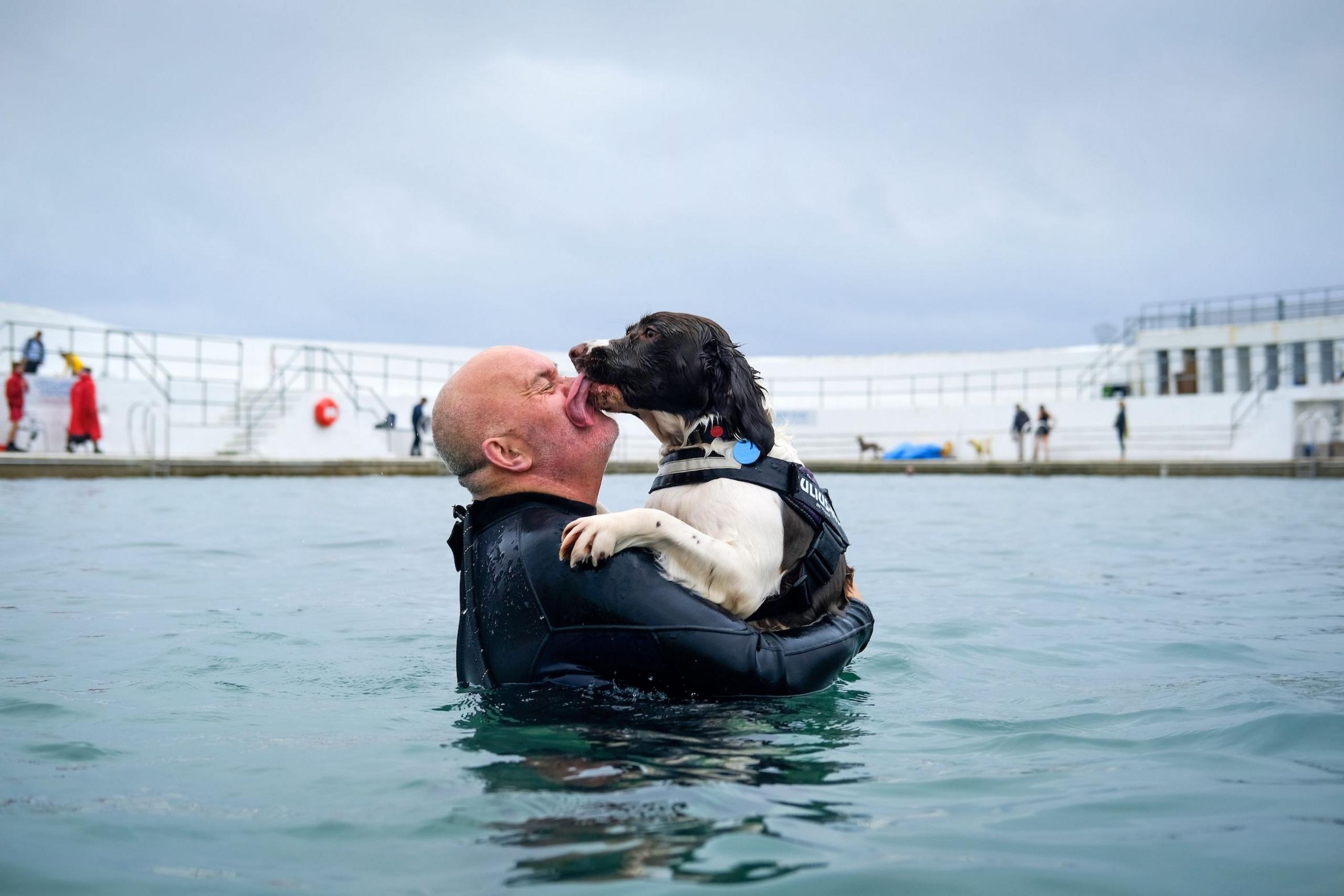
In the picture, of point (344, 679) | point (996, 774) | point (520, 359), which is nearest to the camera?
point (996, 774)

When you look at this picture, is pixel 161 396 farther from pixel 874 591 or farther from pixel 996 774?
pixel 996 774

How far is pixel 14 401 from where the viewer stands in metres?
24.9

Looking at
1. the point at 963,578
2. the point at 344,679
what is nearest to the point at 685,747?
the point at 344,679

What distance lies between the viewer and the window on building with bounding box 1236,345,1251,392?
1734 inches

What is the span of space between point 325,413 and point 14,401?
→ 802 centimetres

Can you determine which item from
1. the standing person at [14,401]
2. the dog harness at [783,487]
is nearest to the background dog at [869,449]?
the standing person at [14,401]

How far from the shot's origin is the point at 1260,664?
5078 millimetres

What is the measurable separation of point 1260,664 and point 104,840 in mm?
4550

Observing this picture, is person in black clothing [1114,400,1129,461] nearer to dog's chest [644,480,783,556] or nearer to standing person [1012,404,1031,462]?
standing person [1012,404,1031,462]

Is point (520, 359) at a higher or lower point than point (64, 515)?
higher

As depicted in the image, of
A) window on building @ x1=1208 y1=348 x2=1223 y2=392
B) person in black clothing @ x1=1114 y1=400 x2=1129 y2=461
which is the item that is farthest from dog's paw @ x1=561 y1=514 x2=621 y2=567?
window on building @ x1=1208 y1=348 x2=1223 y2=392

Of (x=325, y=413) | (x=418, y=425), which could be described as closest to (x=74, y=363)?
(x=325, y=413)

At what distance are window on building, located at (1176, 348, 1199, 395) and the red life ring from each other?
30329 millimetres

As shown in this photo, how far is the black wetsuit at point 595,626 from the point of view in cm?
363
